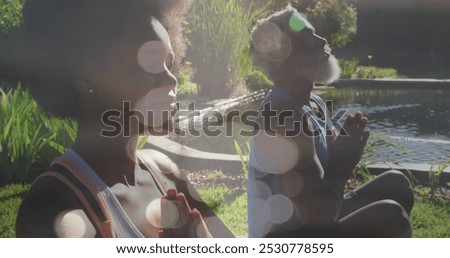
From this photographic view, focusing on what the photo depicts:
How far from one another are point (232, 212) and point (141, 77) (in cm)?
90

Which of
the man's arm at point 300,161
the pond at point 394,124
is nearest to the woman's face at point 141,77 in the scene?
the man's arm at point 300,161

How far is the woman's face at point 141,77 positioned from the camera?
1.28m

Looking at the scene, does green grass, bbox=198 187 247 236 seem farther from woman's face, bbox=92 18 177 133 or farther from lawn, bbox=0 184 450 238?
woman's face, bbox=92 18 177 133

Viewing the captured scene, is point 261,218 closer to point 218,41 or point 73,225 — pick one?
point 73,225

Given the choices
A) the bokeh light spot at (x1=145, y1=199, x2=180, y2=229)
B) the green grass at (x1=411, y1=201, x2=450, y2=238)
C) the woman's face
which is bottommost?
the green grass at (x1=411, y1=201, x2=450, y2=238)

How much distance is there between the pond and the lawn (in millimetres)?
206

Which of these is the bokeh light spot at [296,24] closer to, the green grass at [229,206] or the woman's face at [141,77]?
the woman's face at [141,77]

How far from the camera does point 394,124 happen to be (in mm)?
2703

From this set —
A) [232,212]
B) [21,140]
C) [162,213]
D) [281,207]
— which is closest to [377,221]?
[281,207]

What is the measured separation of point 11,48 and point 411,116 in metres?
2.29

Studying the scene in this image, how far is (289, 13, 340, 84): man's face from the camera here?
5.74 ft

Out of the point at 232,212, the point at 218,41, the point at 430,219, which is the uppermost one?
the point at 218,41

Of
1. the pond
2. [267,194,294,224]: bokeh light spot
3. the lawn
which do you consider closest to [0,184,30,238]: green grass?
the lawn
